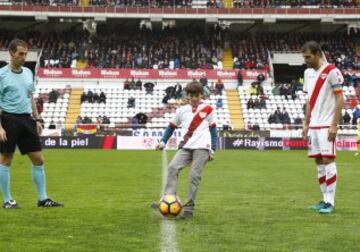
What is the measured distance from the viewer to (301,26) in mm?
56406

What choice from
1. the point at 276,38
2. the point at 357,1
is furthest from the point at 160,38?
the point at 357,1

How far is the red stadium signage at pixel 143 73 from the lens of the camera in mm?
49594

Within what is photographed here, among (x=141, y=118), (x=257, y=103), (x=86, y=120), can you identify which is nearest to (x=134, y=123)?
(x=141, y=118)

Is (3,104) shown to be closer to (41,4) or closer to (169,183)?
(169,183)

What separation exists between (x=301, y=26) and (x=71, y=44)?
18894mm

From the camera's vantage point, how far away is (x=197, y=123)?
8820 millimetres

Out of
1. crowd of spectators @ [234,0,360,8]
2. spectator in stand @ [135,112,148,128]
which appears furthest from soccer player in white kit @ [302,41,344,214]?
crowd of spectators @ [234,0,360,8]

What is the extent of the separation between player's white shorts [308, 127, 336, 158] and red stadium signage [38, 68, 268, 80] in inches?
1591

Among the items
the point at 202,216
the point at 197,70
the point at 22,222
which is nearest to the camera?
the point at 22,222

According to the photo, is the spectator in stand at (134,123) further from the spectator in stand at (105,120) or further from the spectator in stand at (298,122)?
→ the spectator in stand at (298,122)

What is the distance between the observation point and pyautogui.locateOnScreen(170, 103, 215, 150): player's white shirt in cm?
881

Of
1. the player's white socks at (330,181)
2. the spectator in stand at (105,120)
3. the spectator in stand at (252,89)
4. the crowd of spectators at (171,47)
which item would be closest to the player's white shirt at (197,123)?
the player's white socks at (330,181)

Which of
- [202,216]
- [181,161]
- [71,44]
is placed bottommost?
[202,216]

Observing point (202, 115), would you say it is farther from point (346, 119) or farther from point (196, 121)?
point (346, 119)
